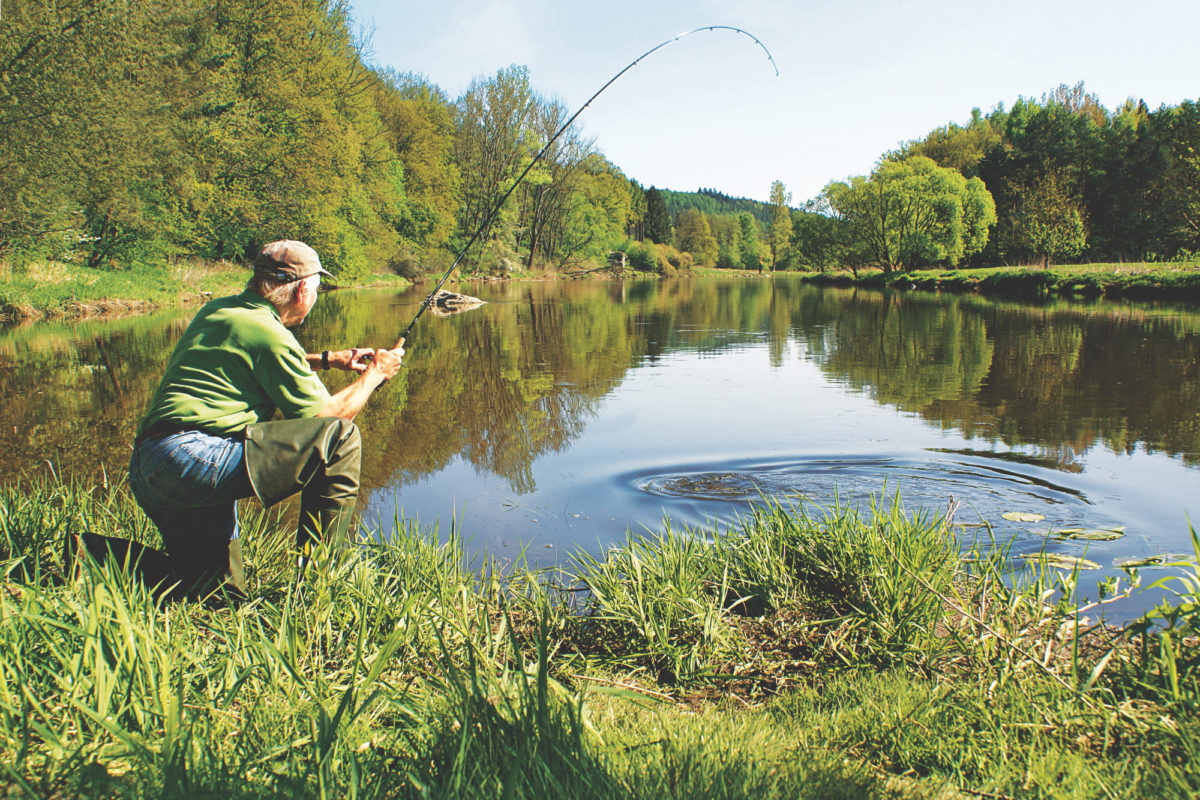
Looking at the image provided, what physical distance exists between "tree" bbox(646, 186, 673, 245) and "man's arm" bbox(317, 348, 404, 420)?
116m

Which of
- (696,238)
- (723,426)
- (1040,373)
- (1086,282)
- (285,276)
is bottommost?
(723,426)

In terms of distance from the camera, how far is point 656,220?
117625 millimetres

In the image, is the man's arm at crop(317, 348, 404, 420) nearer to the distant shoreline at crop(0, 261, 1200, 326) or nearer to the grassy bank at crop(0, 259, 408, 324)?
the distant shoreline at crop(0, 261, 1200, 326)

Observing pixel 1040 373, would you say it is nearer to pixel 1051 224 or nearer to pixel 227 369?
pixel 227 369

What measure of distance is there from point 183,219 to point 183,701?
31591 millimetres

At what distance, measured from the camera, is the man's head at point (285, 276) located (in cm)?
364

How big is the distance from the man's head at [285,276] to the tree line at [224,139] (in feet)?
68.3

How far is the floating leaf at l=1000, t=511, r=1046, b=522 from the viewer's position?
525 centimetres

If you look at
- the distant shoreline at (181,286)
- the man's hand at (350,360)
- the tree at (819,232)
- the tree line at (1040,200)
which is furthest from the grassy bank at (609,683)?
the tree at (819,232)

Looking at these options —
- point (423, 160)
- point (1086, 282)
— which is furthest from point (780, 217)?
point (1086, 282)

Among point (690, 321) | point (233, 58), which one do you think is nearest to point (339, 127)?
point (233, 58)

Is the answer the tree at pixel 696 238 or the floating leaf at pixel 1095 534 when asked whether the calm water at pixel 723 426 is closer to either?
the floating leaf at pixel 1095 534

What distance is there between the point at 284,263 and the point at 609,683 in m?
2.48

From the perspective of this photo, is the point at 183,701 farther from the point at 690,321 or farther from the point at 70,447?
the point at 690,321
